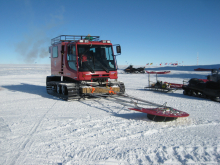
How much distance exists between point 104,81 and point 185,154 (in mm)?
6681

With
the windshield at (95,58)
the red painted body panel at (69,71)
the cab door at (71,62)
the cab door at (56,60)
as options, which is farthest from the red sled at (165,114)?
the cab door at (56,60)

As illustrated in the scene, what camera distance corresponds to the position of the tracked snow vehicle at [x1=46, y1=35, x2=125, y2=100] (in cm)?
918

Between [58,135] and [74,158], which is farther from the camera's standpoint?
[58,135]

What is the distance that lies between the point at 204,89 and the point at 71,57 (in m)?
6.61

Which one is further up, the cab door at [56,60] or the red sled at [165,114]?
the cab door at [56,60]

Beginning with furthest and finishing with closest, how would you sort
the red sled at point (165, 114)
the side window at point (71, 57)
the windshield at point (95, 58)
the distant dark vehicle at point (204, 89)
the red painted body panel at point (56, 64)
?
1. the red painted body panel at point (56, 64)
2. the side window at point (71, 57)
3. the windshield at point (95, 58)
4. the distant dark vehicle at point (204, 89)
5. the red sled at point (165, 114)

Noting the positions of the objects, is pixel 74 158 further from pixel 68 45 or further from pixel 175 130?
pixel 68 45

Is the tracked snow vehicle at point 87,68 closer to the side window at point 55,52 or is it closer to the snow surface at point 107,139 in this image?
the side window at point 55,52

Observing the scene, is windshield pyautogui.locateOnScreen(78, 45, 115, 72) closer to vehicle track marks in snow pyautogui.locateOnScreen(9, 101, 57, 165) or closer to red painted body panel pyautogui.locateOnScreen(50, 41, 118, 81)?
red painted body panel pyautogui.locateOnScreen(50, 41, 118, 81)

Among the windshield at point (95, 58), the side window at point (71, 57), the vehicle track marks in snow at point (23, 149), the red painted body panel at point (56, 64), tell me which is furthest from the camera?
the red painted body panel at point (56, 64)

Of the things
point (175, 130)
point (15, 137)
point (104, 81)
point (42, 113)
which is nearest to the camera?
point (15, 137)

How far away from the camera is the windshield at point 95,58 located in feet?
30.5

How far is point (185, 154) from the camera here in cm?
359

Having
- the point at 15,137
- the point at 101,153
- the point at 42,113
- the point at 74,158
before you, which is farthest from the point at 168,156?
the point at 42,113
